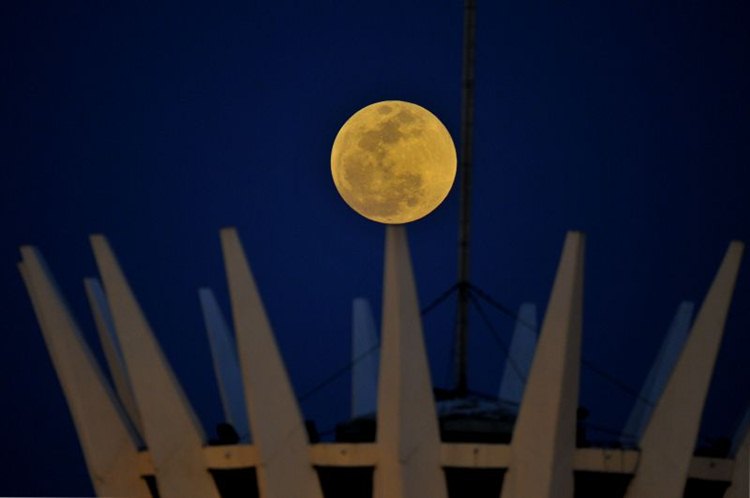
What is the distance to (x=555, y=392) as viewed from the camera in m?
12.4

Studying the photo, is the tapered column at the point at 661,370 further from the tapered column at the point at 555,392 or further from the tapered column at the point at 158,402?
the tapered column at the point at 158,402

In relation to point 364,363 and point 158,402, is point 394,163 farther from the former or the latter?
point 364,363

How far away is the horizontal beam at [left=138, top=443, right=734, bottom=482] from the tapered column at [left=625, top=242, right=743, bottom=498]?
29 cm

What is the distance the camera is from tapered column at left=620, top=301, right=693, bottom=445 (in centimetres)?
1666

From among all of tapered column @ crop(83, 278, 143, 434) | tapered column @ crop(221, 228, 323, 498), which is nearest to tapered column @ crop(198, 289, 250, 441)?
tapered column @ crop(83, 278, 143, 434)

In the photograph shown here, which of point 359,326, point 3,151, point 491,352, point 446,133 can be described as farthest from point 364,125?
point 491,352

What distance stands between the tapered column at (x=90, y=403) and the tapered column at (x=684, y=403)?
694 cm

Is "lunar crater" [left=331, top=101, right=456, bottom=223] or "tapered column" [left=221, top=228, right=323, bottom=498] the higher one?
"lunar crater" [left=331, top=101, right=456, bottom=223]

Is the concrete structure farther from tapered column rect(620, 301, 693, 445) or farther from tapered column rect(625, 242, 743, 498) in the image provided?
tapered column rect(620, 301, 693, 445)

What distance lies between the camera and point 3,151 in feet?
120

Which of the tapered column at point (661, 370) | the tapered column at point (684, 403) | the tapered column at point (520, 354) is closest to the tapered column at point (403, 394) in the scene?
the tapered column at point (684, 403)

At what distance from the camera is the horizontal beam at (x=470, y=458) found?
43.3 ft

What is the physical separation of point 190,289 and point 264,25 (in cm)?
1082

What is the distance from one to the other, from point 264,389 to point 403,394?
1.84 meters
